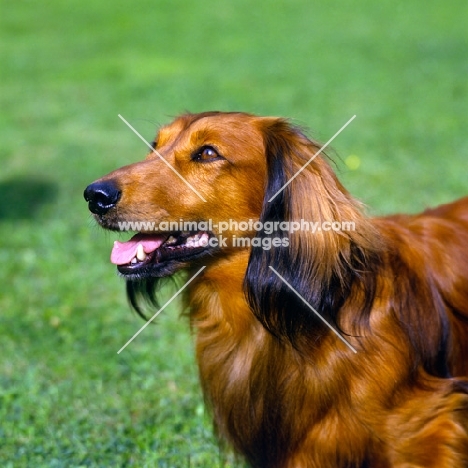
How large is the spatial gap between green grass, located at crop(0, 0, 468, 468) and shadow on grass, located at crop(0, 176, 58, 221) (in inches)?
1.4

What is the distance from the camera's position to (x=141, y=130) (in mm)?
11086

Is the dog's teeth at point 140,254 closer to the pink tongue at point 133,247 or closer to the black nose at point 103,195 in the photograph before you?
the pink tongue at point 133,247

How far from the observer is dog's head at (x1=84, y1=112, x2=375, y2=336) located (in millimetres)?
3150

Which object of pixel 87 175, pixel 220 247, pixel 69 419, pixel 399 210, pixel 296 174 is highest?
pixel 87 175

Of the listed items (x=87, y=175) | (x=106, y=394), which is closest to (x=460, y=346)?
(x=106, y=394)

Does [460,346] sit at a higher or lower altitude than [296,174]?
lower

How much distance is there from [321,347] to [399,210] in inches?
169

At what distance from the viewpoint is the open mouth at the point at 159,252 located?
3258mm

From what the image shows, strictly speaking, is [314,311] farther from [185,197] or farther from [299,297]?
[185,197]

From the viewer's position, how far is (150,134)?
35.4ft

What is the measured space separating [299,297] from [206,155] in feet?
2.42

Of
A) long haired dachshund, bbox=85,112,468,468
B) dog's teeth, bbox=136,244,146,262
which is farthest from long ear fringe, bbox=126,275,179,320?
dog's teeth, bbox=136,244,146,262

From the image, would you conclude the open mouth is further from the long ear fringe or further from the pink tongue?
the long ear fringe

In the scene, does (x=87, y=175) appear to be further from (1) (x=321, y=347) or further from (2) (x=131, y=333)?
(1) (x=321, y=347)
